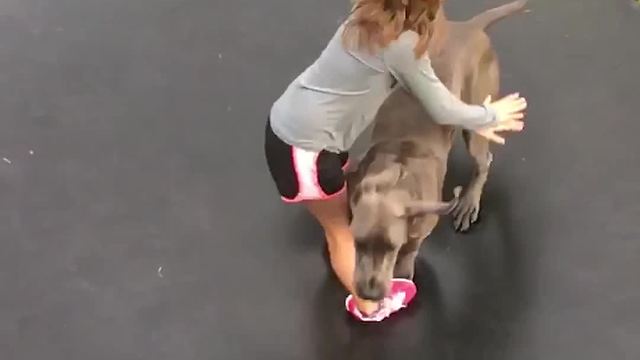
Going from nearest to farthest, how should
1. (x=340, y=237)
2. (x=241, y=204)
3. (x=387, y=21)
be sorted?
(x=387, y=21) < (x=340, y=237) < (x=241, y=204)

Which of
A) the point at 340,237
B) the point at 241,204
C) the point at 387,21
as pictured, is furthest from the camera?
the point at 241,204

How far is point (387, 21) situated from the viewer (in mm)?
775

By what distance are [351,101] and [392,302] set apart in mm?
214

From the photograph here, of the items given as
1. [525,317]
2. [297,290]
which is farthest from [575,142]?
[297,290]

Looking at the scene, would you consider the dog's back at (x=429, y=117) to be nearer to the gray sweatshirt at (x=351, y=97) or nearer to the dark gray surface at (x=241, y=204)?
the gray sweatshirt at (x=351, y=97)

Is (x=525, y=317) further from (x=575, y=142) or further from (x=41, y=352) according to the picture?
(x=41, y=352)

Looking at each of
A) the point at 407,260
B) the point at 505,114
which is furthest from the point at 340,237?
the point at 505,114

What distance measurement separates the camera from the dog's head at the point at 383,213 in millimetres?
825

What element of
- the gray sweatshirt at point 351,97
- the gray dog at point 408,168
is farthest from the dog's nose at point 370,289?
the gray sweatshirt at point 351,97

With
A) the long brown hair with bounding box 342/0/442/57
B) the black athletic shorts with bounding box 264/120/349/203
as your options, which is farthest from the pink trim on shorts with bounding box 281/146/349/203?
the long brown hair with bounding box 342/0/442/57

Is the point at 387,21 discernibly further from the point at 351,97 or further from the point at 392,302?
the point at 392,302

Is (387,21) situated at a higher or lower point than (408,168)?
higher

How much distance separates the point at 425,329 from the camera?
3.15 ft

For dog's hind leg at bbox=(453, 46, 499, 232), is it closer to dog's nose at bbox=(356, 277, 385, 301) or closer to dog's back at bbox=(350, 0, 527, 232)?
dog's back at bbox=(350, 0, 527, 232)
